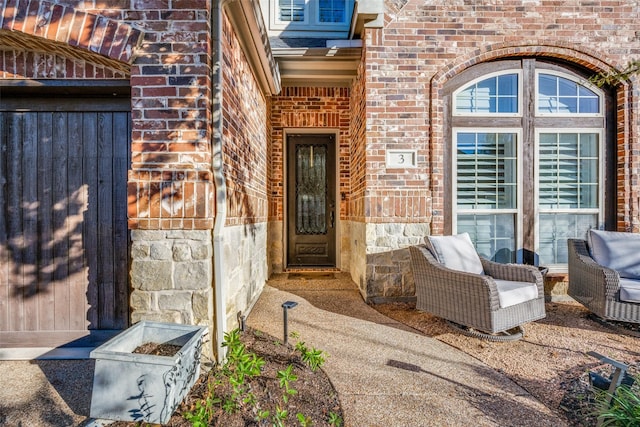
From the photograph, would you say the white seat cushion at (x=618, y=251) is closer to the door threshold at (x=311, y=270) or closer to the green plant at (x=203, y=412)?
the door threshold at (x=311, y=270)

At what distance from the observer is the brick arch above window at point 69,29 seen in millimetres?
2172

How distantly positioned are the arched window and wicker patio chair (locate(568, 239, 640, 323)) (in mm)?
535

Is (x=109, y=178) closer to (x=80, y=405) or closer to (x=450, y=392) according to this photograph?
(x=80, y=405)

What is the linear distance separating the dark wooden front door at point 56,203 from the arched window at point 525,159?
3533 mm

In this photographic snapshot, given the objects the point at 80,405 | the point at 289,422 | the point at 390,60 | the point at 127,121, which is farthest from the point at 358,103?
the point at 80,405

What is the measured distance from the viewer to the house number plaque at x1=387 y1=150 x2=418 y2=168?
398 cm

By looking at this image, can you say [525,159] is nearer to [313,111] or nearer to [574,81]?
[574,81]

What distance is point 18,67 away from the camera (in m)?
2.44

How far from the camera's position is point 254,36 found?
10.7ft

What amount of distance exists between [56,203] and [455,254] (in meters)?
3.56

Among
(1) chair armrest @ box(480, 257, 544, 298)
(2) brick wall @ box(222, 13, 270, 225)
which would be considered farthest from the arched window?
(2) brick wall @ box(222, 13, 270, 225)

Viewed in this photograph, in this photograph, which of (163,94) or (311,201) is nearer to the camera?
(163,94)

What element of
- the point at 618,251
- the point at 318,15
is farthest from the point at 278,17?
the point at 618,251

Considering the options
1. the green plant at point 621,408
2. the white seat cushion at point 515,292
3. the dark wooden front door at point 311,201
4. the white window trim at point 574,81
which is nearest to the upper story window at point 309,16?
the dark wooden front door at point 311,201
